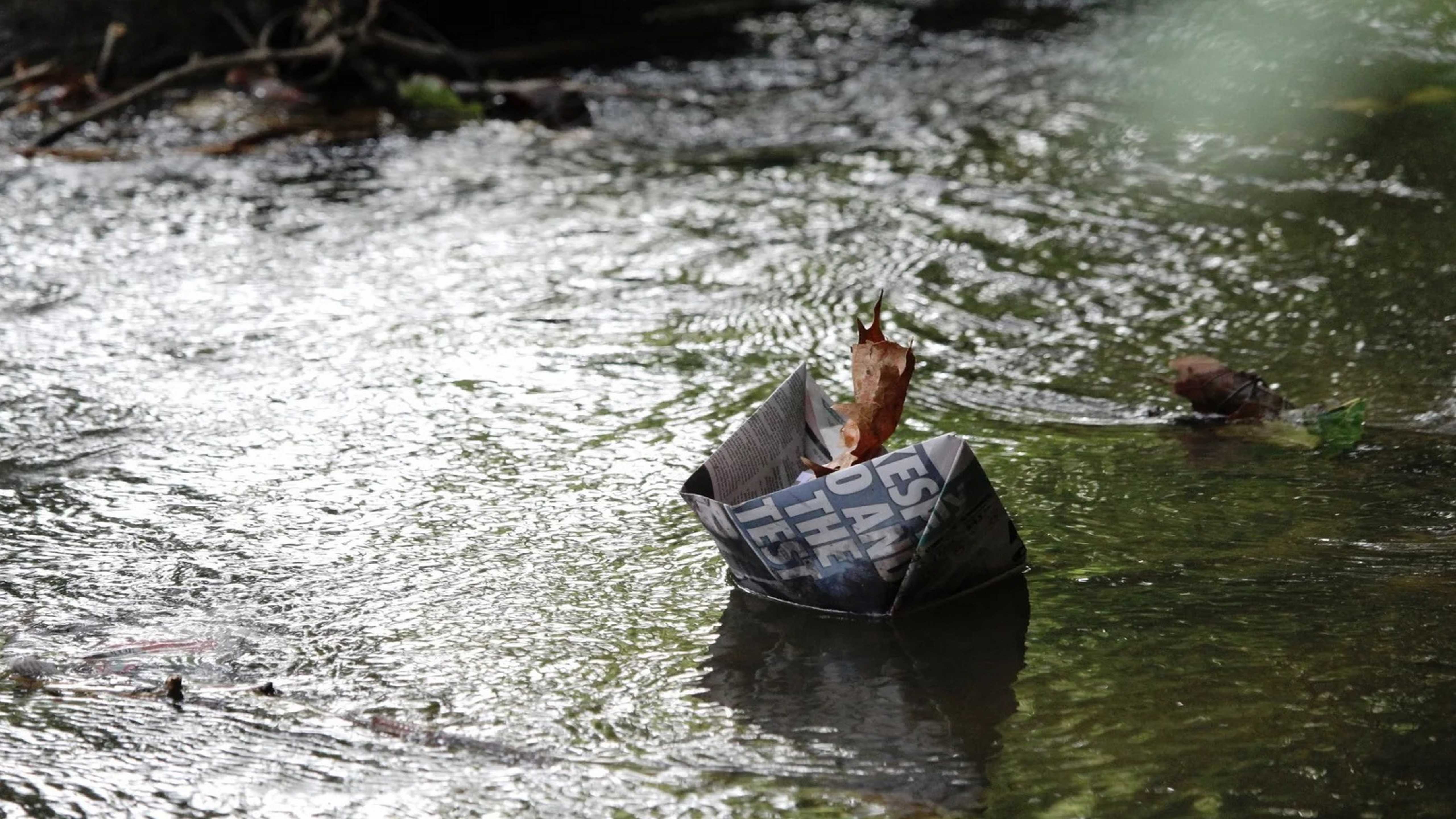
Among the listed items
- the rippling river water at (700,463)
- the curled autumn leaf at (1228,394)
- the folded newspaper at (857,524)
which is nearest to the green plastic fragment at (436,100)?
the rippling river water at (700,463)

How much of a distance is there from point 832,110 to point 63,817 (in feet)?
15.3

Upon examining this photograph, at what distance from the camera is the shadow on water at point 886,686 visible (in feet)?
5.58

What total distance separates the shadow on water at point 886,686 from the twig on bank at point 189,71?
13.8 ft

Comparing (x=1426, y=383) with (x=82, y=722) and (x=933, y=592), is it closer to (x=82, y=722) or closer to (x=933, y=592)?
(x=933, y=592)

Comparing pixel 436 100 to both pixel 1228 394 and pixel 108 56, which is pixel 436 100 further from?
pixel 1228 394

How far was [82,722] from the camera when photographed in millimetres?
1846

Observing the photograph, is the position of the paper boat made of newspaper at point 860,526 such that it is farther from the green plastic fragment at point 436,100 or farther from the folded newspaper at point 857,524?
the green plastic fragment at point 436,100

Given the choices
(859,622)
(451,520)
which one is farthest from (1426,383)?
(451,520)

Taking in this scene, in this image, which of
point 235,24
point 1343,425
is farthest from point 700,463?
point 235,24

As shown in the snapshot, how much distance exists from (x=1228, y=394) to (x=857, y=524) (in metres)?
1.10

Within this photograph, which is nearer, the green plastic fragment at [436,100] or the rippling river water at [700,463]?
the rippling river water at [700,463]

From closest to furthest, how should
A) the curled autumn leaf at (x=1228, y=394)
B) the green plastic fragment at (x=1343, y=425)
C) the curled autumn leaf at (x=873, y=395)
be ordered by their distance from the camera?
the curled autumn leaf at (x=873, y=395) → the green plastic fragment at (x=1343, y=425) → the curled autumn leaf at (x=1228, y=394)

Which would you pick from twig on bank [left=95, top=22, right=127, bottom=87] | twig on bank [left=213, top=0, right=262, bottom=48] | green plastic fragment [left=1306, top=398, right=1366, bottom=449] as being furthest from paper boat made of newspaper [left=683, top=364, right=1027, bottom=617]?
twig on bank [left=213, top=0, right=262, bottom=48]

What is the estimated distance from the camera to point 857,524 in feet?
6.46
